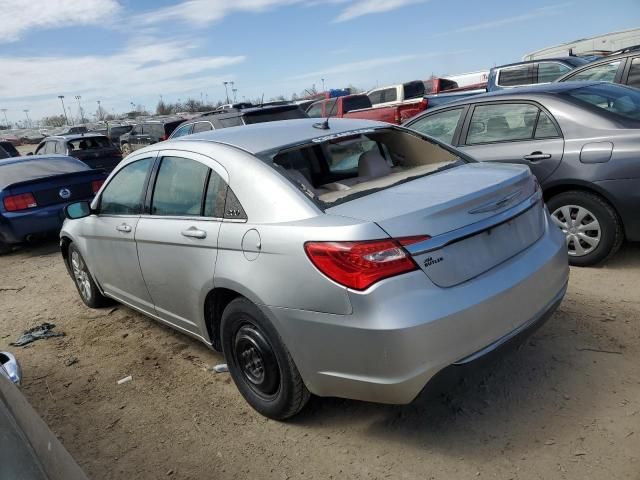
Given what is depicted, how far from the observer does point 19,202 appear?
771cm

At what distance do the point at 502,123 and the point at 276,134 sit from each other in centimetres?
280

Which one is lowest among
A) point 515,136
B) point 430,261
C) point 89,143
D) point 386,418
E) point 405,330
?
point 386,418

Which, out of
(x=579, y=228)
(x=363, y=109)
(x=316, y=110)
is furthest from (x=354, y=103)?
(x=579, y=228)

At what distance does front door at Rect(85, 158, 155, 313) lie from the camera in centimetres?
386

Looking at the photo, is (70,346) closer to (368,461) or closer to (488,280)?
(368,461)

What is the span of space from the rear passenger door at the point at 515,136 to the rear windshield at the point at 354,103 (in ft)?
35.0

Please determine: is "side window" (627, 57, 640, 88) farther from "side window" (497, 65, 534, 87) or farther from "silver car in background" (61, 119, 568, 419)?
"silver car in background" (61, 119, 568, 419)

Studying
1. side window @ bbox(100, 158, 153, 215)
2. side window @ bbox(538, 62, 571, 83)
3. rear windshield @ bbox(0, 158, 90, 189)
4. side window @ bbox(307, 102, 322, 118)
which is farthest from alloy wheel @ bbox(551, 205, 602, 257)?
side window @ bbox(307, 102, 322, 118)

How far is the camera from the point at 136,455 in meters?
2.94

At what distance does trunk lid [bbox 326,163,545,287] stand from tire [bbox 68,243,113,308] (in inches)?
130

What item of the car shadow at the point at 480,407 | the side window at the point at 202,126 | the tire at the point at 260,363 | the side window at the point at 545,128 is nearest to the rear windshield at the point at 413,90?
the side window at the point at 202,126

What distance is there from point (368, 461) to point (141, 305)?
224 cm

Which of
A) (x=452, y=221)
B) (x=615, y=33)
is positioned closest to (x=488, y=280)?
(x=452, y=221)

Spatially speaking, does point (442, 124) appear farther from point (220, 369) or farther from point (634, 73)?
point (634, 73)
